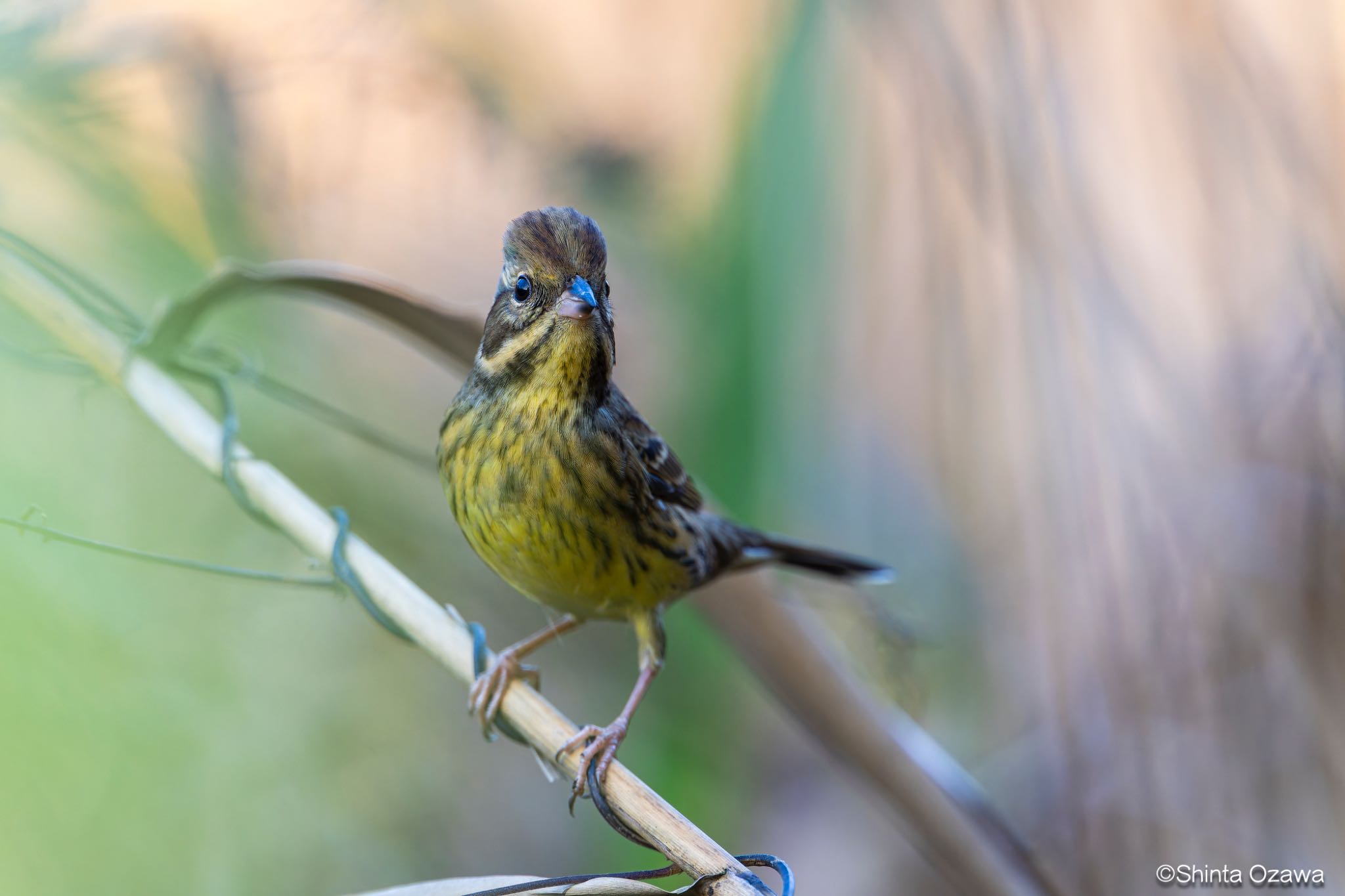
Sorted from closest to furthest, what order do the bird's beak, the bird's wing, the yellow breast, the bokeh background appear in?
1. the bird's beak
2. the yellow breast
3. the bird's wing
4. the bokeh background

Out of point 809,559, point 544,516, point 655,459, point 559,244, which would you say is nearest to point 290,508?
point 544,516

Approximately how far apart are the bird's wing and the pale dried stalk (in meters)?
0.63

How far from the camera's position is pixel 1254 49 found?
11.6ft

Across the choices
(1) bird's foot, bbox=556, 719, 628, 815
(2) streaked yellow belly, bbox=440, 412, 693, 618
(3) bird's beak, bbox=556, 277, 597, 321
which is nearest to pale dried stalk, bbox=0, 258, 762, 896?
(1) bird's foot, bbox=556, 719, 628, 815

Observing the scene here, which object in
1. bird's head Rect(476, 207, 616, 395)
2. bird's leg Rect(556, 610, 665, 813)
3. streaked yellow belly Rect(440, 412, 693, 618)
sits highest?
bird's head Rect(476, 207, 616, 395)

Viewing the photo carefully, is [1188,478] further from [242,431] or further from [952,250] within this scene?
[242,431]

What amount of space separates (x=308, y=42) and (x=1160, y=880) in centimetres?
390

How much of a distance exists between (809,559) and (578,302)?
1.46 metres

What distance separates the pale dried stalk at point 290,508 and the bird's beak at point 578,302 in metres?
0.61

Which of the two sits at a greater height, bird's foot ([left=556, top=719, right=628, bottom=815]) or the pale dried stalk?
the pale dried stalk

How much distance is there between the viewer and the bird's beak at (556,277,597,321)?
6.66 ft

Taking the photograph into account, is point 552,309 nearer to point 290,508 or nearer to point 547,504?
point 547,504

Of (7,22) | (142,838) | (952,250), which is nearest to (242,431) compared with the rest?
(7,22)

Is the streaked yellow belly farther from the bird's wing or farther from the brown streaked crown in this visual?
the brown streaked crown
